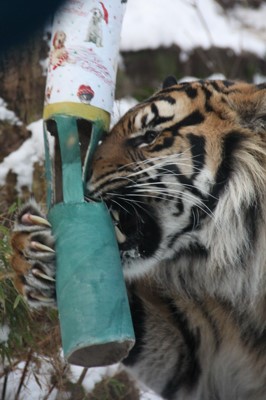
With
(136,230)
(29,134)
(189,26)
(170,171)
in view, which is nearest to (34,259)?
(136,230)

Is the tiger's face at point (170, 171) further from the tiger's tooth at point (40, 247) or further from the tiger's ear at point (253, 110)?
the tiger's tooth at point (40, 247)

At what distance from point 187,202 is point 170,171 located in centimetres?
11

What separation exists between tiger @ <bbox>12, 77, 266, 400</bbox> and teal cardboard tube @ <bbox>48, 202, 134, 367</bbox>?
0.08m

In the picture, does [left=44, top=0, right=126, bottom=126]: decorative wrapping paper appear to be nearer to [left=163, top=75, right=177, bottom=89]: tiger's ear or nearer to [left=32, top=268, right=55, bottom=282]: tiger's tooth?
[left=163, top=75, right=177, bottom=89]: tiger's ear

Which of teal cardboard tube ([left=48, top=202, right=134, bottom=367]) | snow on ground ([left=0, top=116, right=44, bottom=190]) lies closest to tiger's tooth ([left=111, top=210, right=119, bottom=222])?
teal cardboard tube ([left=48, top=202, right=134, bottom=367])

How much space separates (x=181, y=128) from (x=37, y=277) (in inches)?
26.4

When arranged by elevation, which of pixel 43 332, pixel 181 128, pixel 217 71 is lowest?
pixel 43 332

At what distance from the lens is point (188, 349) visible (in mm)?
2824

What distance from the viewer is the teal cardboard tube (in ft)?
6.71

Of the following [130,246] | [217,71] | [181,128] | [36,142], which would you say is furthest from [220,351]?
[217,71]

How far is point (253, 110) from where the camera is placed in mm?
2457

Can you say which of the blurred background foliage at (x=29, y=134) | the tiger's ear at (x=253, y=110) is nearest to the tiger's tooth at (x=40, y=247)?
the blurred background foliage at (x=29, y=134)

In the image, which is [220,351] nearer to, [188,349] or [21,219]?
[188,349]

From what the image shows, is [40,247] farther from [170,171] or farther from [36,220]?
[170,171]
